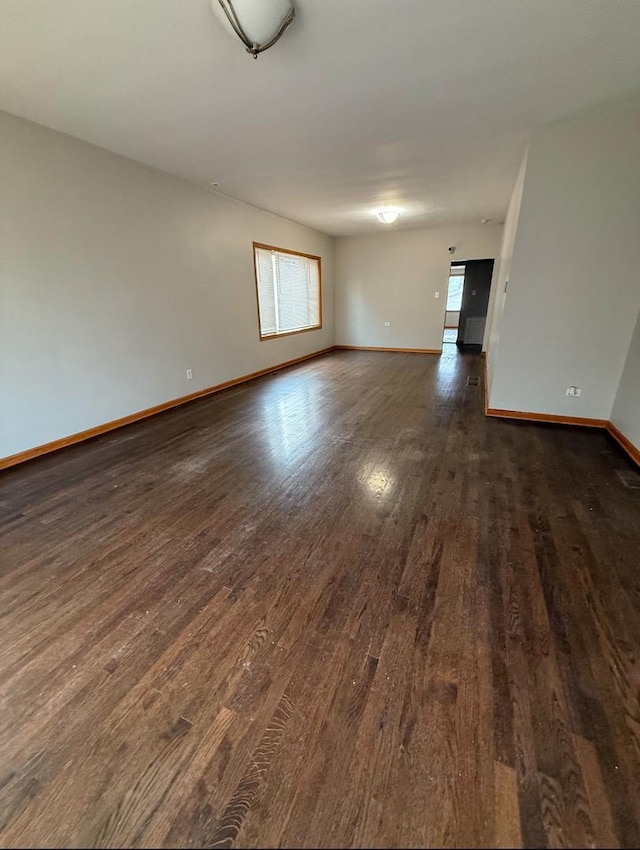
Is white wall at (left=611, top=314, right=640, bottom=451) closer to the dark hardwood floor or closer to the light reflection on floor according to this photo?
the dark hardwood floor

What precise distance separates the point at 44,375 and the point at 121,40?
2396 mm

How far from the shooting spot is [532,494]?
2.39 m

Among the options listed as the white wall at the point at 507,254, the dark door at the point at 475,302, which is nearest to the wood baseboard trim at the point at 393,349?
the dark door at the point at 475,302

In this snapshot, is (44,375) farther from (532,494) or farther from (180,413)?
(532,494)

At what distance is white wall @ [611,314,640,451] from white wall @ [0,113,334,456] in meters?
4.64

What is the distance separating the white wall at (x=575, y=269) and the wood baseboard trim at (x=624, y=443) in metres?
0.18

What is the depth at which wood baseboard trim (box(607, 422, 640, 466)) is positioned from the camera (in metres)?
2.81

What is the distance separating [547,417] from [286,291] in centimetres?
487

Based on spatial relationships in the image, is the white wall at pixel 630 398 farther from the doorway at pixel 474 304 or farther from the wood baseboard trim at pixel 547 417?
the doorway at pixel 474 304

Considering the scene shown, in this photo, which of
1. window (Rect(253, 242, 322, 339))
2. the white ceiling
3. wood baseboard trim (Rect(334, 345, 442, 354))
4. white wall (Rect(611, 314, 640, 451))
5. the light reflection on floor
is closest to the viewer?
the white ceiling

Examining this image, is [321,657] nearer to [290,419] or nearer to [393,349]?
[290,419]

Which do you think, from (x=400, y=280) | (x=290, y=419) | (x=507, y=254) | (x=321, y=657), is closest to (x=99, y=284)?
(x=290, y=419)

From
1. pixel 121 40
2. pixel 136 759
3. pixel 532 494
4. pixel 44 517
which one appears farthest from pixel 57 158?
pixel 532 494

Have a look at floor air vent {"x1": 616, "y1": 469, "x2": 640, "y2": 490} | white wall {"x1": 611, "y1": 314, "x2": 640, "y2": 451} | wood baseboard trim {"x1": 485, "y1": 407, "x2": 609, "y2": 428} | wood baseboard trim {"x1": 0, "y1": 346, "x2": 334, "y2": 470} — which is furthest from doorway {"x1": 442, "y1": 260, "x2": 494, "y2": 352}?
floor air vent {"x1": 616, "y1": 469, "x2": 640, "y2": 490}
